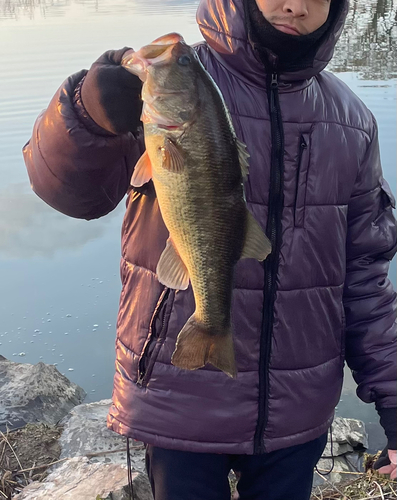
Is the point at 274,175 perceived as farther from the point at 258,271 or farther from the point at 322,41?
the point at 322,41

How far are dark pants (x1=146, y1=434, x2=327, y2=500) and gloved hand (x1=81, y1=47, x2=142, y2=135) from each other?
96cm

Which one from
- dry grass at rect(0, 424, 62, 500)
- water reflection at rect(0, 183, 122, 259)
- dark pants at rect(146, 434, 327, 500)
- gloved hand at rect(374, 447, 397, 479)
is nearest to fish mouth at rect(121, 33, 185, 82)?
dark pants at rect(146, 434, 327, 500)

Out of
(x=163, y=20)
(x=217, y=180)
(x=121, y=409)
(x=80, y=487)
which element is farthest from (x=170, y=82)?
(x=163, y=20)

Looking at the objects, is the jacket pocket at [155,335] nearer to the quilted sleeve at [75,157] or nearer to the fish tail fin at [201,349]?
the fish tail fin at [201,349]

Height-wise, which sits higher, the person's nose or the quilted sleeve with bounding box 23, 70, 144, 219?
the person's nose

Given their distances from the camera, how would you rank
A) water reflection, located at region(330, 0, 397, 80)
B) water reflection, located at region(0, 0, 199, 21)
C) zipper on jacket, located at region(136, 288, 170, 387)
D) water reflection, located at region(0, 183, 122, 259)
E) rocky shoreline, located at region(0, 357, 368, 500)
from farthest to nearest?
water reflection, located at region(0, 0, 199, 21) → water reflection, located at region(330, 0, 397, 80) → water reflection, located at region(0, 183, 122, 259) → rocky shoreline, located at region(0, 357, 368, 500) → zipper on jacket, located at region(136, 288, 170, 387)

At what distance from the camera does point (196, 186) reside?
4.20ft

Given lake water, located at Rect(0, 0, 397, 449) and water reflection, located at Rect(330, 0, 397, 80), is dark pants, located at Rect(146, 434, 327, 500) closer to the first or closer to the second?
lake water, located at Rect(0, 0, 397, 449)

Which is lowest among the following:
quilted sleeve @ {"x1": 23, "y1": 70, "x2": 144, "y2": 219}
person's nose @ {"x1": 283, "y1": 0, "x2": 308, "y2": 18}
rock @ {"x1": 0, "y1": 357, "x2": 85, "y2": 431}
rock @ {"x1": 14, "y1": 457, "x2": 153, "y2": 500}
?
rock @ {"x1": 0, "y1": 357, "x2": 85, "y2": 431}

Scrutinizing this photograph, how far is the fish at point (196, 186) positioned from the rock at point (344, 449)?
185cm

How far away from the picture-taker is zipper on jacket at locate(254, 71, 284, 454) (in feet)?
5.20

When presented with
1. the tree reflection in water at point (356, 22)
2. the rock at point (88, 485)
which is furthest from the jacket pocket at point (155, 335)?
the tree reflection in water at point (356, 22)

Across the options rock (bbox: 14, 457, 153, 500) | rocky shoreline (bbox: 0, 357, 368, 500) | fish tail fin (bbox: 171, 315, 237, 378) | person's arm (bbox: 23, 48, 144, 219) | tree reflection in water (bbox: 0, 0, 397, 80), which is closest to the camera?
person's arm (bbox: 23, 48, 144, 219)

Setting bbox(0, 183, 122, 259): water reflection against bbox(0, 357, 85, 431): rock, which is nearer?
bbox(0, 357, 85, 431): rock
